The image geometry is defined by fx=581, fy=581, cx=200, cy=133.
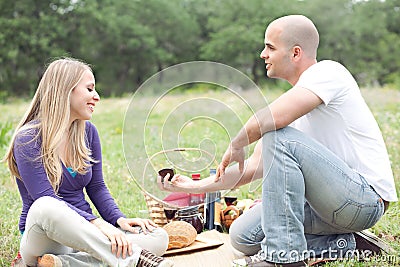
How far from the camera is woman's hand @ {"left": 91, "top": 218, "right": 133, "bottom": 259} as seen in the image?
7.52ft

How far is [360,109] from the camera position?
2.42 metres

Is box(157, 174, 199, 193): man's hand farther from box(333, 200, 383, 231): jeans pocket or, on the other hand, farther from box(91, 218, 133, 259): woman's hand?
box(333, 200, 383, 231): jeans pocket

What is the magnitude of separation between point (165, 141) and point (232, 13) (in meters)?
17.6

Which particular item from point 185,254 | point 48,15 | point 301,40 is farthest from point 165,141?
point 48,15

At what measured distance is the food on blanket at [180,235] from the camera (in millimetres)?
2811

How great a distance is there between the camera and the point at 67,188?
2518mm

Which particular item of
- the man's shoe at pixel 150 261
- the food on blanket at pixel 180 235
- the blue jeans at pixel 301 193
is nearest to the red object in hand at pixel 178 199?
the food on blanket at pixel 180 235

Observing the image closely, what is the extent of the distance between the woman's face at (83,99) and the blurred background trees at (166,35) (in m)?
14.3

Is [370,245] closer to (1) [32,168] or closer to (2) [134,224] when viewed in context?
(2) [134,224]

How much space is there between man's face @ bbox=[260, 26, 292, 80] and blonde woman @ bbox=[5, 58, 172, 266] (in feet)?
2.57

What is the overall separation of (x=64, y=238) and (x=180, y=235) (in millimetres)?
720

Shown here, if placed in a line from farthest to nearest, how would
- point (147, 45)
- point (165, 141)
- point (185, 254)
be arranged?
point (147, 45) → point (165, 141) → point (185, 254)

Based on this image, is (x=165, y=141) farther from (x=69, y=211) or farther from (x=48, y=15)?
(x=48, y=15)

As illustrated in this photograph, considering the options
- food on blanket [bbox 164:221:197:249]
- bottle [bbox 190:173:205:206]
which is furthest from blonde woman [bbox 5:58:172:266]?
bottle [bbox 190:173:205:206]
